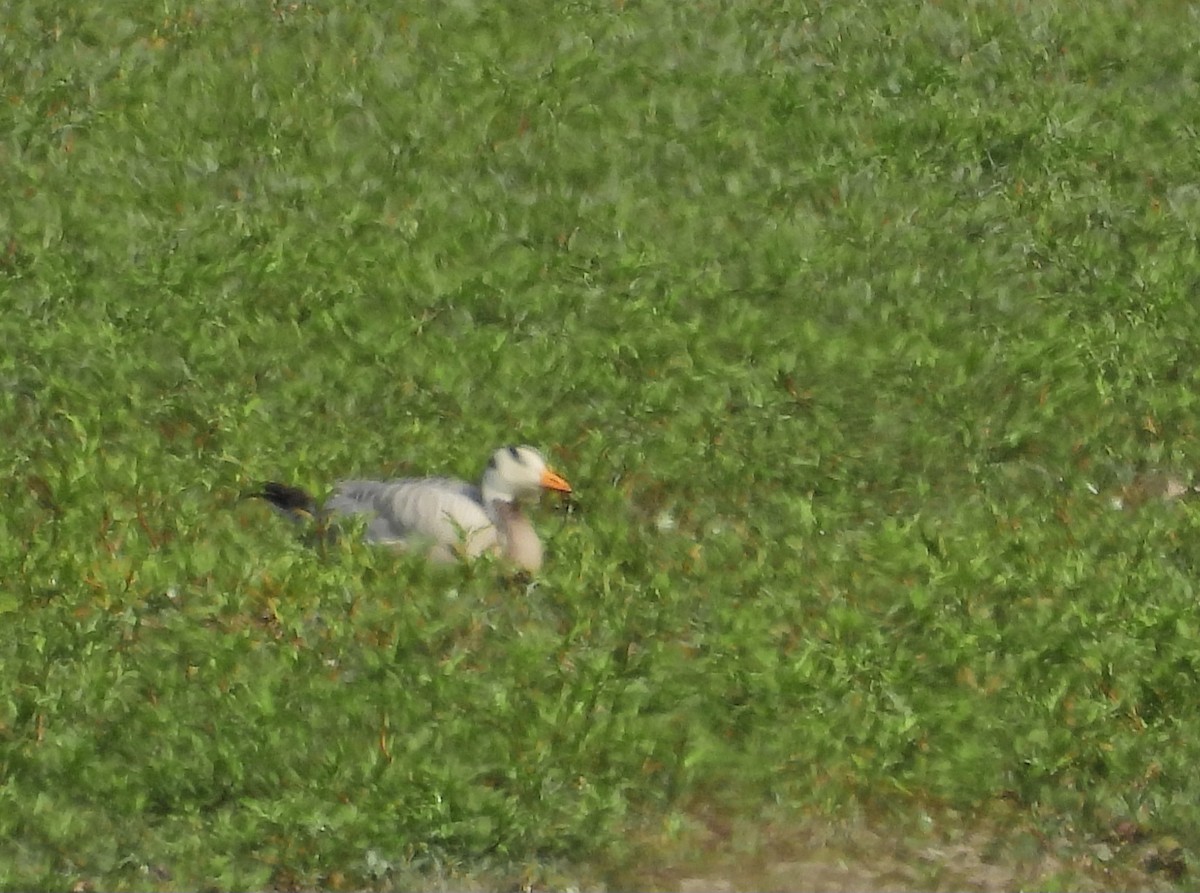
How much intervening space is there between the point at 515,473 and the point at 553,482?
0.52 feet

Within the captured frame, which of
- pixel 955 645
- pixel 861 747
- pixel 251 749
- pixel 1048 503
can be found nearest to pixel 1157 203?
pixel 1048 503

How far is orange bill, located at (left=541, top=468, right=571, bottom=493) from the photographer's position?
7.66 m

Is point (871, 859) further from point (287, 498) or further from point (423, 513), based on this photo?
point (287, 498)

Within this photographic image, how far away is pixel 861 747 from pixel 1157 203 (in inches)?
207

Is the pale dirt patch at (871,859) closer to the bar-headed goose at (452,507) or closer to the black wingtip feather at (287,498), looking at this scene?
the bar-headed goose at (452,507)

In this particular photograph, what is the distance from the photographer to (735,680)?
652cm

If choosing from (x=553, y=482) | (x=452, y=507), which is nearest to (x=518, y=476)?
(x=553, y=482)

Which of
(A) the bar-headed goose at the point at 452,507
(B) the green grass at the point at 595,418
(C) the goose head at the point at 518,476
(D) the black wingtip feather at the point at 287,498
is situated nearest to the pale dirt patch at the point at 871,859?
(B) the green grass at the point at 595,418

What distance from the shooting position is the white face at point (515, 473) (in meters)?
7.60

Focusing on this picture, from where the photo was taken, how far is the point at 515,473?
7.62 meters

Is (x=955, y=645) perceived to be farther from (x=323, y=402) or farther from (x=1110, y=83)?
(x=1110, y=83)

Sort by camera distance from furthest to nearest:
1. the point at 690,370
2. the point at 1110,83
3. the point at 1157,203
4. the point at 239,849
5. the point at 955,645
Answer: the point at 1110,83 → the point at 1157,203 → the point at 690,370 → the point at 955,645 → the point at 239,849

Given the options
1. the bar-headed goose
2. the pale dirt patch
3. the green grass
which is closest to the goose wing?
the bar-headed goose

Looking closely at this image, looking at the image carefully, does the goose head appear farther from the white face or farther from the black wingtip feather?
the black wingtip feather
